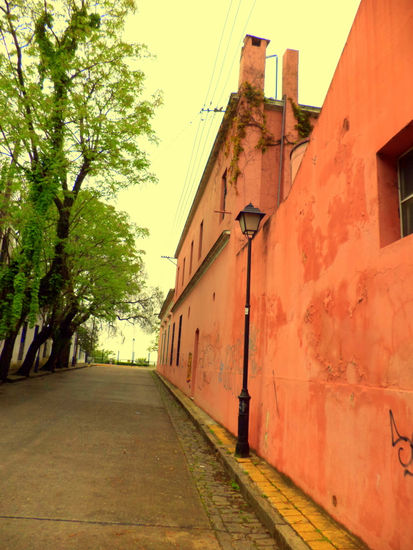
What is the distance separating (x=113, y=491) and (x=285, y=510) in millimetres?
1879

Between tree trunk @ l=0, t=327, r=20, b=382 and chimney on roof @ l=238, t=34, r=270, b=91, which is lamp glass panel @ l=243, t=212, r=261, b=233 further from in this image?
tree trunk @ l=0, t=327, r=20, b=382

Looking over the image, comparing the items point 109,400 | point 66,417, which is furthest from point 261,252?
point 109,400

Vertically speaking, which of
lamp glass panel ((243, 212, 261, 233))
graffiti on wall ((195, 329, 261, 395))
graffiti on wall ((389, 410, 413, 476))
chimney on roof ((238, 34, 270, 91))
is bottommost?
graffiti on wall ((389, 410, 413, 476))

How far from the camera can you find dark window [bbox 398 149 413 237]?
11.0ft

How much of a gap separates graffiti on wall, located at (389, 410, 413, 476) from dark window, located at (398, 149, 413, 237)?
1.56 m

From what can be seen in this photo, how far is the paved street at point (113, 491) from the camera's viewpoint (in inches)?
130

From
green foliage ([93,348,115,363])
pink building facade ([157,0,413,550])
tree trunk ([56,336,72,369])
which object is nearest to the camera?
pink building facade ([157,0,413,550])

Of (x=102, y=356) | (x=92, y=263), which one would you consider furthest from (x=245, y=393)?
(x=102, y=356)

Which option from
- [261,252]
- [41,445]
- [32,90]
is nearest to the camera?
[41,445]

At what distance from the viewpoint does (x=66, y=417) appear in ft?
29.5

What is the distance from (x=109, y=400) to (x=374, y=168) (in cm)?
1160

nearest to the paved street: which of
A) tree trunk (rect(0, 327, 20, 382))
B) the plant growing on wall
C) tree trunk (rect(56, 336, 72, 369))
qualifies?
the plant growing on wall

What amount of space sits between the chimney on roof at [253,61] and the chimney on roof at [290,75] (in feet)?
3.38

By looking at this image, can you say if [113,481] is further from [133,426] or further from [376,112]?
[376,112]
